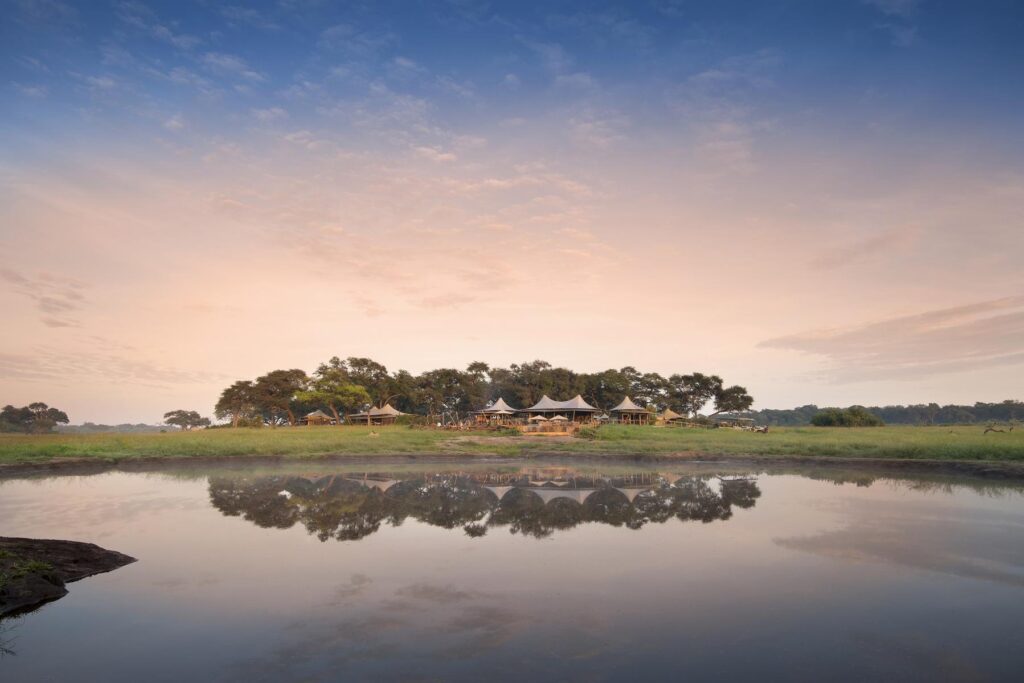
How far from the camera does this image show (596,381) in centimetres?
8388

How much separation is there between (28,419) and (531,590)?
101 meters

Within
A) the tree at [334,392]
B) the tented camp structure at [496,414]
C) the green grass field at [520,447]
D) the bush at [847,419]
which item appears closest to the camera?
the green grass field at [520,447]

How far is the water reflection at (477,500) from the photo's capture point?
14352mm

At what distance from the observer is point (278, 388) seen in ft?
255

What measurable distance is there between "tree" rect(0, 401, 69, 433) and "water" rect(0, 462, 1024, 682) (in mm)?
80138

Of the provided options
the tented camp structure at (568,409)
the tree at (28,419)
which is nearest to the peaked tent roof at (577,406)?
the tented camp structure at (568,409)

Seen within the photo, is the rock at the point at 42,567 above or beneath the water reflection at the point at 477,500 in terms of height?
above

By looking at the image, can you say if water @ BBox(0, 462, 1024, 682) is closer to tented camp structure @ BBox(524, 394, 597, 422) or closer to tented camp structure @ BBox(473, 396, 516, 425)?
tented camp structure @ BBox(524, 394, 597, 422)

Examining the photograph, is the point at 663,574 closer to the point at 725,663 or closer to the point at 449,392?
the point at 725,663

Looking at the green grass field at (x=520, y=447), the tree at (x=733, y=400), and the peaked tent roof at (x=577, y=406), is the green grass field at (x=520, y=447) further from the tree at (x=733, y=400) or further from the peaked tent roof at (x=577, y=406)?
the tree at (x=733, y=400)

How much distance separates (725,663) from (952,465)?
25436mm

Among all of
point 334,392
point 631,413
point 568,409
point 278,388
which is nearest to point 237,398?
point 278,388

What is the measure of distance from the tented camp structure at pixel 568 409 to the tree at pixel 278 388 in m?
35.6

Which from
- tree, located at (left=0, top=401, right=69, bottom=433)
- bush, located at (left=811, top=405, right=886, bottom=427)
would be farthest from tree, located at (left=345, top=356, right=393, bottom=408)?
bush, located at (left=811, top=405, right=886, bottom=427)
